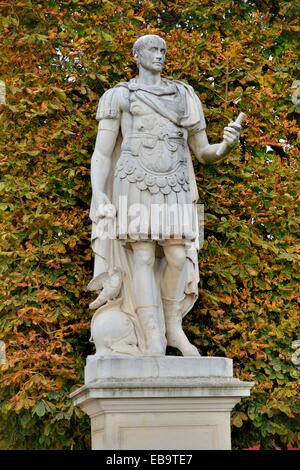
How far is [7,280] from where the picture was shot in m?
10.0

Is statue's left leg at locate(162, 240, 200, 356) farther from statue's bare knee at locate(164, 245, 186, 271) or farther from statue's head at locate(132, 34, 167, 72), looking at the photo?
statue's head at locate(132, 34, 167, 72)

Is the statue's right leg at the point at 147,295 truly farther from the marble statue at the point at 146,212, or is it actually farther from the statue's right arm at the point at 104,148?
the statue's right arm at the point at 104,148

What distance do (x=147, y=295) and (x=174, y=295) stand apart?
277 mm

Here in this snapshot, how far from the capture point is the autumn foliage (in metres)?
10.1

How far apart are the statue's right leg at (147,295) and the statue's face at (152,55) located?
1.31m

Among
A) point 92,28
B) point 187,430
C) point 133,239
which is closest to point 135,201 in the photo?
point 133,239

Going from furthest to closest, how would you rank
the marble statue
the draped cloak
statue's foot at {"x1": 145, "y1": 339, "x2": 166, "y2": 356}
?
the draped cloak → the marble statue → statue's foot at {"x1": 145, "y1": 339, "x2": 166, "y2": 356}

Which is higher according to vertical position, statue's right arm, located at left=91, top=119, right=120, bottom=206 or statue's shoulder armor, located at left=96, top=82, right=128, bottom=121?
statue's shoulder armor, located at left=96, top=82, right=128, bottom=121

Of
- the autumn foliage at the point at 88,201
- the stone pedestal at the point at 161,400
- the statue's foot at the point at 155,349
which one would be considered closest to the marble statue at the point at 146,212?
the statue's foot at the point at 155,349

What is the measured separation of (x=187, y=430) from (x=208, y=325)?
6.89 feet

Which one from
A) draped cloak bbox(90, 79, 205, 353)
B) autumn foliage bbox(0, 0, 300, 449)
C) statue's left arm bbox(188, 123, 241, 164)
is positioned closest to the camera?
draped cloak bbox(90, 79, 205, 353)

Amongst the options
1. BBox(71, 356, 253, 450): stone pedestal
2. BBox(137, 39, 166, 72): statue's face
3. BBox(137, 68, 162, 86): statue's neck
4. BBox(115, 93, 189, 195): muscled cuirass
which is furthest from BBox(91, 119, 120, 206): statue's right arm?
BBox(71, 356, 253, 450): stone pedestal

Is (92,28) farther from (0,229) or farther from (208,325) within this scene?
(208,325)

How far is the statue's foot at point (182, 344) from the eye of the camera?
8.88m
